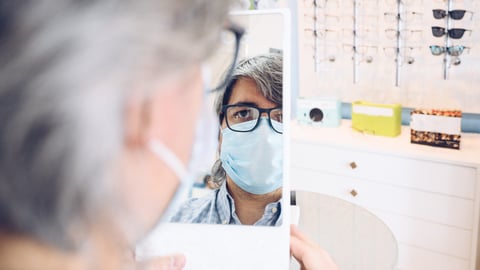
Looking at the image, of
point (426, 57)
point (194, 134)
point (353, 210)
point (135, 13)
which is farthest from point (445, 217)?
point (135, 13)

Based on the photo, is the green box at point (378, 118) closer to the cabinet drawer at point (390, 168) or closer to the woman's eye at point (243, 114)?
the cabinet drawer at point (390, 168)

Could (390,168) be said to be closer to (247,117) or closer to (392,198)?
(392,198)

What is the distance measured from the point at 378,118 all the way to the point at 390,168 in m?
0.19

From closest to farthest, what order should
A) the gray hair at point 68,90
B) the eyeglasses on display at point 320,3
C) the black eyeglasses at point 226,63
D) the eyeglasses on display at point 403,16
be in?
the gray hair at point 68,90 → the black eyeglasses at point 226,63 → the eyeglasses on display at point 403,16 → the eyeglasses on display at point 320,3

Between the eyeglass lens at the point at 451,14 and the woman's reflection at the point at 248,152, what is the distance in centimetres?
109

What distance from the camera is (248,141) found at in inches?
24.6

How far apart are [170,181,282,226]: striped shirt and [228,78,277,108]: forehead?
12 centimetres

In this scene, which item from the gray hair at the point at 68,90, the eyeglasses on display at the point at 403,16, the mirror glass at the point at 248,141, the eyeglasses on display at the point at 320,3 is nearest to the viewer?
the gray hair at the point at 68,90

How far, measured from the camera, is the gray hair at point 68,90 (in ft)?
0.76

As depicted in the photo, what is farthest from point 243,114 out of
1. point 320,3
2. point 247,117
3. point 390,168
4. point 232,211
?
point 320,3

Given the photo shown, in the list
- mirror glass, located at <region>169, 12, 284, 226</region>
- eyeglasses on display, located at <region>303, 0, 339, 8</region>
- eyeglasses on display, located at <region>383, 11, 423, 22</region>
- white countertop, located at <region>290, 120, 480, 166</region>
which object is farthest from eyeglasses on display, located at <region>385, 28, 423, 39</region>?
mirror glass, located at <region>169, 12, 284, 226</region>

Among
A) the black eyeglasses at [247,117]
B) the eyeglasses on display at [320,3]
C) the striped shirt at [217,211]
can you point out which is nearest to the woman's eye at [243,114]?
the black eyeglasses at [247,117]

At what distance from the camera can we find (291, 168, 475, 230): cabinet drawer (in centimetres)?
134

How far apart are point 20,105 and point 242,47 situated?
382mm
